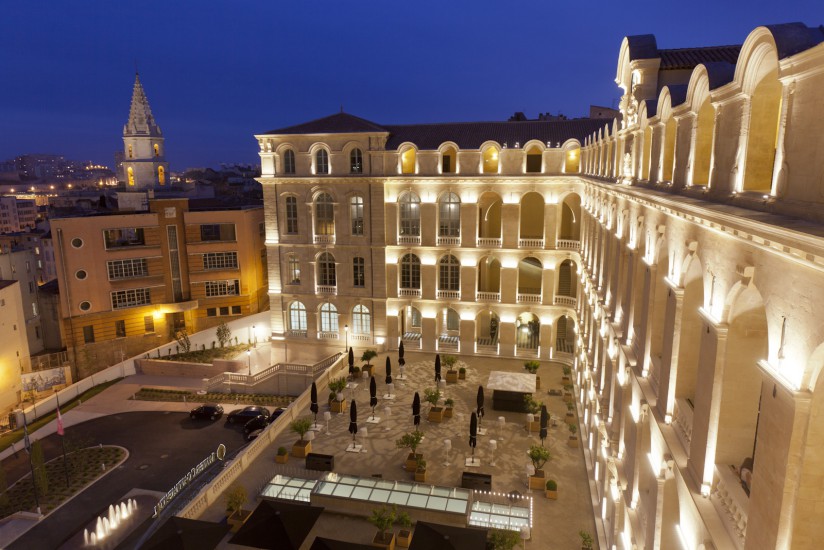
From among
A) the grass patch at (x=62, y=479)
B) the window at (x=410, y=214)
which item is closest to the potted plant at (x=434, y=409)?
the window at (x=410, y=214)

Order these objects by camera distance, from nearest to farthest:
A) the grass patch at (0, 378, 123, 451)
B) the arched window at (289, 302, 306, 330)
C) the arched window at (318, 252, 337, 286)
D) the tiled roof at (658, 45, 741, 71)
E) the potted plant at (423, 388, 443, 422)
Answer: the tiled roof at (658, 45, 741, 71)
the potted plant at (423, 388, 443, 422)
the grass patch at (0, 378, 123, 451)
the arched window at (318, 252, 337, 286)
the arched window at (289, 302, 306, 330)

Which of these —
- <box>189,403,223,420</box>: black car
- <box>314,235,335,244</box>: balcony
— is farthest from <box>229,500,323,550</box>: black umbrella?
<box>314,235,335,244</box>: balcony

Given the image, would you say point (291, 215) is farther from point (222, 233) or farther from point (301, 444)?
point (301, 444)

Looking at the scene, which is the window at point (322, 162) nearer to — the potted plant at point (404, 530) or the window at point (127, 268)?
the window at point (127, 268)

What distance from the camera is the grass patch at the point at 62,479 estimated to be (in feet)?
102

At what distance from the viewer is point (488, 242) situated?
1843 inches

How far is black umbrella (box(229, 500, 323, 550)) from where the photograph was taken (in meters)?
22.2

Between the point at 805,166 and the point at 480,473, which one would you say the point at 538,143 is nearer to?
the point at 480,473

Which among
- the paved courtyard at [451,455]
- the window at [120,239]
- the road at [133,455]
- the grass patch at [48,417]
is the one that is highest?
the window at [120,239]

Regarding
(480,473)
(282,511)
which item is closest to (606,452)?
(480,473)

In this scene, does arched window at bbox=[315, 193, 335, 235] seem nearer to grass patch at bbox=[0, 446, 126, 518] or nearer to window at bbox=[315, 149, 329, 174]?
window at bbox=[315, 149, 329, 174]

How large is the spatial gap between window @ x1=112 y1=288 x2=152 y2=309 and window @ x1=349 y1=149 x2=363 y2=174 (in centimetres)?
2715

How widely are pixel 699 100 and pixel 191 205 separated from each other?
6364cm

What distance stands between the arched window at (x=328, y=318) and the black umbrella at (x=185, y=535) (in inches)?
1126
